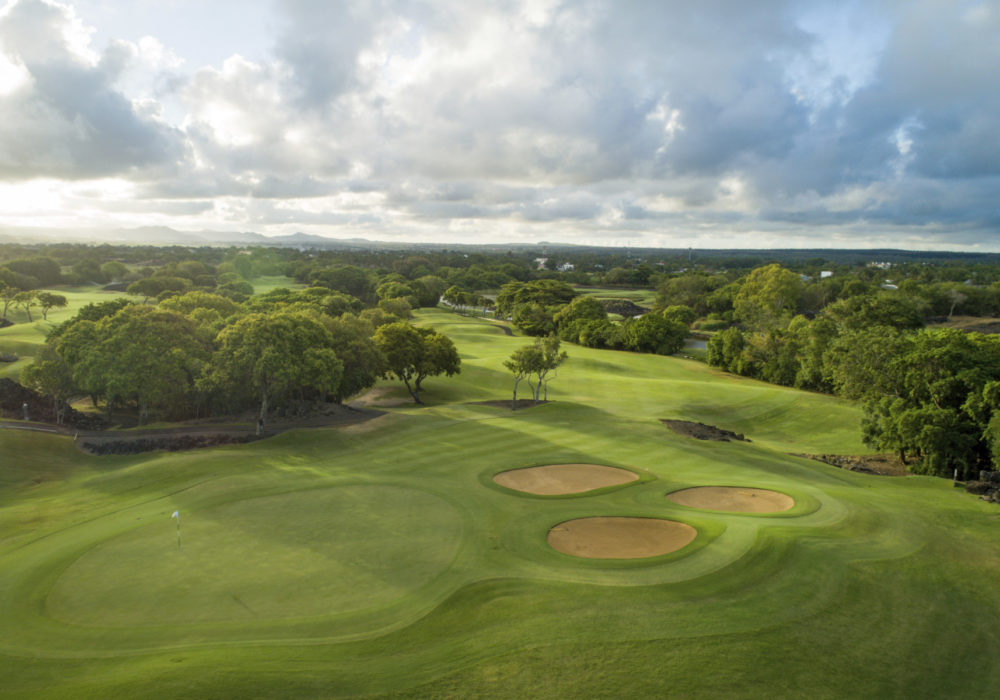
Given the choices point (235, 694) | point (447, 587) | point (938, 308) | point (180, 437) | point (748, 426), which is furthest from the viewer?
point (938, 308)

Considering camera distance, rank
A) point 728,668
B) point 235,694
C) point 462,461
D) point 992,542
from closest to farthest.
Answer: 1. point 235,694
2. point 728,668
3. point 992,542
4. point 462,461

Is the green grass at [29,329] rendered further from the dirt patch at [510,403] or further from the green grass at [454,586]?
the dirt patch at [510,403]

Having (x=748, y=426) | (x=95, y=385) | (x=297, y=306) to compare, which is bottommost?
(x=748, y=426)

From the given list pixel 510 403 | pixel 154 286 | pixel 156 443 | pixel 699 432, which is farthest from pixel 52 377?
pixel 154 286

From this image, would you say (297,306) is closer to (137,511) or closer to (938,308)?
(137,511)

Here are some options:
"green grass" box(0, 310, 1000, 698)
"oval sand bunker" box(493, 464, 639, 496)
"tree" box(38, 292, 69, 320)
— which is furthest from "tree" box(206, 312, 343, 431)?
"tree" box(38, 292, 69, 320)

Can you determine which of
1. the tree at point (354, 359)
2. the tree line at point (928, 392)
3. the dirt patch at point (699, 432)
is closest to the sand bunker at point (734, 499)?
the dirt patch at point (699, 432)

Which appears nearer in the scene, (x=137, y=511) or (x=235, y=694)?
(x=235, y=694)

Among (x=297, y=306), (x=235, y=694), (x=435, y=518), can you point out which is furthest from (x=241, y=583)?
(x=297, y=306)
